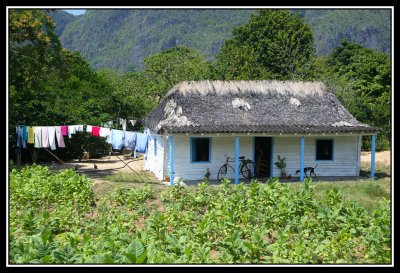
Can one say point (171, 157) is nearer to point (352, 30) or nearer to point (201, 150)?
point (201, 150)

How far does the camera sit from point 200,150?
17312mm

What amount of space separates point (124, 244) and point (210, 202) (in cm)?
413

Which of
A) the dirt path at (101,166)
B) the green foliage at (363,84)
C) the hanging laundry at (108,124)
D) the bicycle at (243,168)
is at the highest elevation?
the green foliage at (363,84)

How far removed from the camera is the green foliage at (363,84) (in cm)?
2995

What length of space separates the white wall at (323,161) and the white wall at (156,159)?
4.55 meters

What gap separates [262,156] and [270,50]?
24.4m

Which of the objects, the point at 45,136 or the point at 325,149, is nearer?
the point at 45,136

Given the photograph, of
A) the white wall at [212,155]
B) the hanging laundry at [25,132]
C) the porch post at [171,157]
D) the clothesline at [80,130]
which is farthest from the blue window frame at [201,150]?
the hanging laundry at [25,132]

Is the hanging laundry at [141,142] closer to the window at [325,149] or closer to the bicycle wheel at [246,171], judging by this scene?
the bicycle wheel at [246,171]

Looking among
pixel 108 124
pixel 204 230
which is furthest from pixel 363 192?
pixel 108 124

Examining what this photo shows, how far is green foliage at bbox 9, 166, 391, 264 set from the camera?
639 centimetres

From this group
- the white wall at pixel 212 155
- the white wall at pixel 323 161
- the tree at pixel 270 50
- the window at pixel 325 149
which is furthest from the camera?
the tree at pixel 270 50

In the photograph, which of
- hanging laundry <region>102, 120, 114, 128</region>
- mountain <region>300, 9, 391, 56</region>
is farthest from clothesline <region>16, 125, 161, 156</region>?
mountain <region>300, 9, 391, 56</region>

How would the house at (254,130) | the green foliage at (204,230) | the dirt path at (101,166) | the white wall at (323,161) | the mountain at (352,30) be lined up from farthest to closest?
the mountain at (352,30), the dirt path at (101,166), the white wall at (323,161), the house at (254,130), the green foliage at (204,230)
